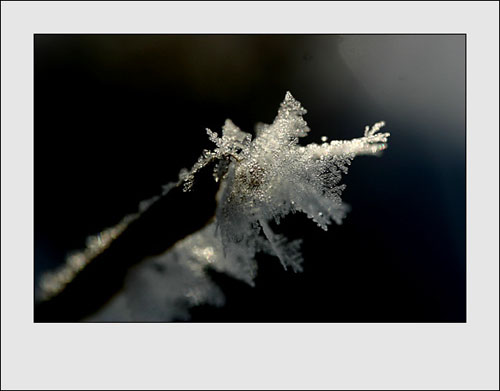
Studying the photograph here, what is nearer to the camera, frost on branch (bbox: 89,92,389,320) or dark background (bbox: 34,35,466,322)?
frost on branch (bbox: 89,92,389,320)

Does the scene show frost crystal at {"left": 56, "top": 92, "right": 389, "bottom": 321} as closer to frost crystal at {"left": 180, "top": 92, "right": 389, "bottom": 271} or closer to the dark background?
frost crystal at {"left": 180, "top": 92, "right": 389, "bottom": 271}

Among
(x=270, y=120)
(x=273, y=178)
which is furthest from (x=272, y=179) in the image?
(x=270, y=120)

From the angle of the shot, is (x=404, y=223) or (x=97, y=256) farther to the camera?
(x=404, y=223)

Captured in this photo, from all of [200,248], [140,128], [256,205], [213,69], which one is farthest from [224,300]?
[213,69]

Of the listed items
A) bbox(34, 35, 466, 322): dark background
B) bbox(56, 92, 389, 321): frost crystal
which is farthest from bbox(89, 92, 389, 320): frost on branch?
bbox(34, 35, 466, 322): dark background

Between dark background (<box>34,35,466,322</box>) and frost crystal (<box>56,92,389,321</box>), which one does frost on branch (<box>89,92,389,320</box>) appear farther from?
dark background (<box>34,35,466,322</box>)

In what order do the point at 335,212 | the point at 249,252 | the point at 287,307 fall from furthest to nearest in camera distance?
1. the point at 287,307
2. the point at 249,252
3. the point at 335,212

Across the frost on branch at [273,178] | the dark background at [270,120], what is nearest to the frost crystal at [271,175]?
the frost on branch at [273,178]

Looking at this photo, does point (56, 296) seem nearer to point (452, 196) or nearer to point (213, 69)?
point (213, 69)

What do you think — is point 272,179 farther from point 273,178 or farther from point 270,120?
point 270,120
